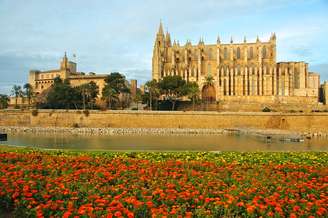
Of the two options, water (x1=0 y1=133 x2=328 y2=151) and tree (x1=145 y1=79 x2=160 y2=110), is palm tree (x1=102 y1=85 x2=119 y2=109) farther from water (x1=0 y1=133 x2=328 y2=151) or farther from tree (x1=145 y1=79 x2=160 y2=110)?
water (x1=0 y1=133 x2=328 y2=151)

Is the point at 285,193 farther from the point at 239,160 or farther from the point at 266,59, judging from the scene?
the point at 266,59

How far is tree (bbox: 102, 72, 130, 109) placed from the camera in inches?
2648

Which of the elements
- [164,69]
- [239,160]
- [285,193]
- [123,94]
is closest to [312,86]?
[164,69]

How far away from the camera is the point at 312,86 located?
79.9 metres

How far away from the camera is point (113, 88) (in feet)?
229

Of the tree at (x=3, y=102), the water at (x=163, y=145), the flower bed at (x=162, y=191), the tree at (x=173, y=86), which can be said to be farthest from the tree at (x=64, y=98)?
the flower bed at (x=162, y=191)

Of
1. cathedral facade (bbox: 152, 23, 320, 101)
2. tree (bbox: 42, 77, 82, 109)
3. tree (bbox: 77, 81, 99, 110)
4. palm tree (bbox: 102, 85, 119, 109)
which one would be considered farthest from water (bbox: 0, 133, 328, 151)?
cathedral facade (bbox: 152, 23, 320, 101)

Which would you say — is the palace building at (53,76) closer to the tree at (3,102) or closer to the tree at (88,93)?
the tree at (3,102)

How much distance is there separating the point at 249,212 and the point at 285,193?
1683mm

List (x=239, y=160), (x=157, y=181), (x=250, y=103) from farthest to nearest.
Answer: (x=250, y=103), (x=239, y=160), (x=157, y=181)

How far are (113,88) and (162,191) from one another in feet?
209

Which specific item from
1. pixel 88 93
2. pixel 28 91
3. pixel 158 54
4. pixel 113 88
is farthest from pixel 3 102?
pixel 158 54

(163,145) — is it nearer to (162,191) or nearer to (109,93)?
(162,191)

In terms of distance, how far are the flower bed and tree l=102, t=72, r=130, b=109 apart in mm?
56743
